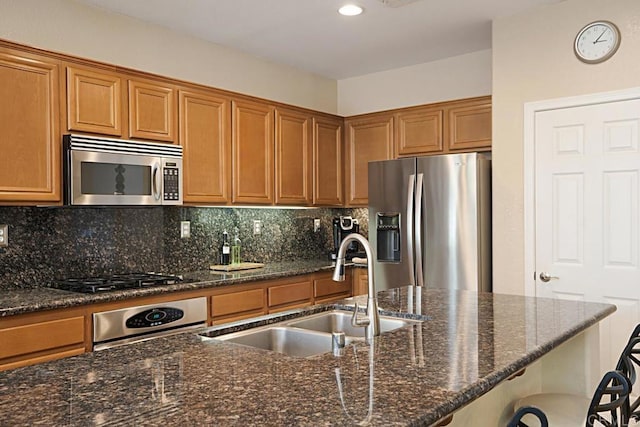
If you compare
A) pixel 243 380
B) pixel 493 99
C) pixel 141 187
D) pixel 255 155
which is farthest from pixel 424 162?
pixel 243 380

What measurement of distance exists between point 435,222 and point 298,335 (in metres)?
2.07

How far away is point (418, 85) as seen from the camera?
15.7 ft

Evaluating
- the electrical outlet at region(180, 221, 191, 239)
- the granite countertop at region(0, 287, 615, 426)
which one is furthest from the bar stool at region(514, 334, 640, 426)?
the electrical outlet at region(180, 221, 191, 239)

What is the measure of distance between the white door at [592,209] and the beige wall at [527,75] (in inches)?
5.1

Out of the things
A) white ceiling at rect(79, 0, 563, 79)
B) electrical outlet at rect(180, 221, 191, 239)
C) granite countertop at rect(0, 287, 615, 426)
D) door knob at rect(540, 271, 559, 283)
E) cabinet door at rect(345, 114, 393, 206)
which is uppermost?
white ceiling at rect(79, 0, 563, 79)

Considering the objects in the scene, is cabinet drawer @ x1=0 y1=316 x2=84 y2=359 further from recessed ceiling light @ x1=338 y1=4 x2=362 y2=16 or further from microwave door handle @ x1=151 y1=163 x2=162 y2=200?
recessed ceiling light @ x1=338 y1=4 x2=362 y2=16

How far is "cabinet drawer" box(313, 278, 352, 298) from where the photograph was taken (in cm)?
422

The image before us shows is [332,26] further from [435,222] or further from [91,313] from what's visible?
[91,313]

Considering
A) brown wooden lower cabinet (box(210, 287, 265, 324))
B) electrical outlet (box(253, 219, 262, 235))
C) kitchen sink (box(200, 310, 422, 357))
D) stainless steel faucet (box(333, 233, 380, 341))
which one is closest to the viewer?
stainless steel faucet (box(333, 233, 380, 341))

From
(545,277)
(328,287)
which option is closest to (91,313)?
(328,287)

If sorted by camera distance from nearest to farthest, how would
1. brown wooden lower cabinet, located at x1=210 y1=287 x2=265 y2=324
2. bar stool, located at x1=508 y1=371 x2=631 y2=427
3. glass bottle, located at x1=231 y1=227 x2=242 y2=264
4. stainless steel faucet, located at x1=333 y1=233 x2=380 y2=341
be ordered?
1. bar stool, located at x1=508 y1=371 x2=631 y2=427
2. stainless steel faucet, located at x1=333 y1=233 x2=380 y2=341
3. brown wooden lower cabinet, located at x1=210 y1=287 x2=265 y2=324
4. glass bottle, located at x1=231 y1=227 x2=242 y2=264

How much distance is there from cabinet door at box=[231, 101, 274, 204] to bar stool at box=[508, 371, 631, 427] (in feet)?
8.48

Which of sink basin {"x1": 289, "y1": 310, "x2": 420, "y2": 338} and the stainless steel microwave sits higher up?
the stainless steel microwave

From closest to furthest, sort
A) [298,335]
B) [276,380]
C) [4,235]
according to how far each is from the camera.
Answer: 1. [276,380]
2. [298,335]
3. [4,235]
